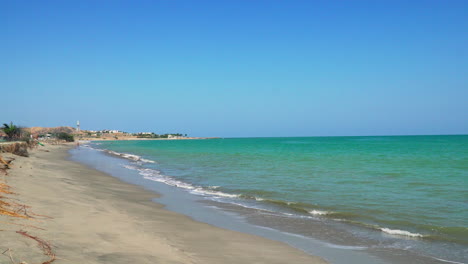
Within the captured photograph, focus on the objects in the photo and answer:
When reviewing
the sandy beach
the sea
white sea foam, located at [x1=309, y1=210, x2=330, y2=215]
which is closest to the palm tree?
the sea

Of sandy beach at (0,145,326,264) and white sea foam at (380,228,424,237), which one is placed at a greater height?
sandy beach at (0,145,326,264)

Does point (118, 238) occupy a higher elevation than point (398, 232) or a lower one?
higher

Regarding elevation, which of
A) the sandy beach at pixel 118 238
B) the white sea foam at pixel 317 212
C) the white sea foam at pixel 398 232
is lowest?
the white sea foam at pixel 317 212

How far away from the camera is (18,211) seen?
7.29 m

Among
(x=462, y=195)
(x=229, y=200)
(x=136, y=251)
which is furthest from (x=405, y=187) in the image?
(x=136, y=251)

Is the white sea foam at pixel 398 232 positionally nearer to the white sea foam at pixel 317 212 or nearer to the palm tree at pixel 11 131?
the white sea foam at pixel 317 212

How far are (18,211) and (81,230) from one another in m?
1.62

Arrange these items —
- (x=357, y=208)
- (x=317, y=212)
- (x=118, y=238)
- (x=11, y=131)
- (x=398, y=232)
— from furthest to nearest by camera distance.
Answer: (x=11, y=131), (x=357, y=208), (x=317, y=212), (x=398, y=232), (x=118, y=238)

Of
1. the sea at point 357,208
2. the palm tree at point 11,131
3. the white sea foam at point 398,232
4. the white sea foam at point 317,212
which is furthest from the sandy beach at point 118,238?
the palm tree at point 11,131

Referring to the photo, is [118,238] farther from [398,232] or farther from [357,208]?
[357,208]

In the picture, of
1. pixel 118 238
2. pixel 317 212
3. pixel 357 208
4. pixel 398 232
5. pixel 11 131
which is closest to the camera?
pixel 118 238

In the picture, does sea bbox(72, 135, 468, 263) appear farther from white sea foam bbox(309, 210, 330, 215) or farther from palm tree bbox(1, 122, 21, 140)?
palm tree bbox(1, 122, 21, 140)

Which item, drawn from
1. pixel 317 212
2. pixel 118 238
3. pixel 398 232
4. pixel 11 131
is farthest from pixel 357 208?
pixel 11 131

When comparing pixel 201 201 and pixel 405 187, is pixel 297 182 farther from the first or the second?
pixel 201 201
